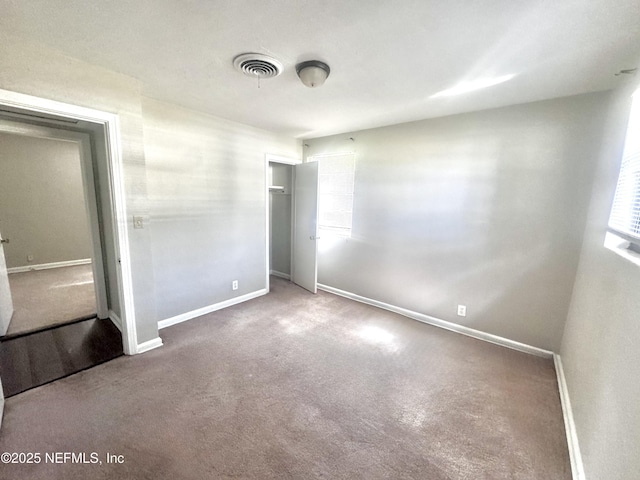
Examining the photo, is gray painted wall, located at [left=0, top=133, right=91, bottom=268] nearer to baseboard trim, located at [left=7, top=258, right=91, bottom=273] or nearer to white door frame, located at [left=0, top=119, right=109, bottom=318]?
baseboard trim, located at [left=7, top=258, right=91, bottom=273]

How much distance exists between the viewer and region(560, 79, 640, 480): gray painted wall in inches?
41.9

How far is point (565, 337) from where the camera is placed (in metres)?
2.32

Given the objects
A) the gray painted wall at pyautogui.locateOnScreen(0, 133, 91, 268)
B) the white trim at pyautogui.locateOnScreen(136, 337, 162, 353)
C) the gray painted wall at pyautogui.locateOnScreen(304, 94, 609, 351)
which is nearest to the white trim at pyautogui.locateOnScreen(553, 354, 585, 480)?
the gray painted wall at pyautogui.locateOnScreen(304, 94, 609, 351)

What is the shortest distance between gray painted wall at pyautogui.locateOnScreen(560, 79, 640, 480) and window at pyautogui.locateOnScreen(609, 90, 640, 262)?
0.31ft

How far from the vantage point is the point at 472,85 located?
2094 millimetres

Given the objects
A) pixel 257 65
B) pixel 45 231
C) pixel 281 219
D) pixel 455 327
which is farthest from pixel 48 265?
pixel 455 327

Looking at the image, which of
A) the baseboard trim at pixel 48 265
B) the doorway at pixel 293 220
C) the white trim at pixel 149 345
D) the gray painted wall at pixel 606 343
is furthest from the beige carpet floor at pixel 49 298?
the gray painted wall at pixel 606 343

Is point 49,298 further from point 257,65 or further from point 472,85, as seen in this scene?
point 472,85

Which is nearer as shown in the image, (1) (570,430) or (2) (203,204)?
(1) (570,430)

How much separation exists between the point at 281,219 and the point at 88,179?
2746 millimetres

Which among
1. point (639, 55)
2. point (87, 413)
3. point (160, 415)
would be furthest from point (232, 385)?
point (639, 55)

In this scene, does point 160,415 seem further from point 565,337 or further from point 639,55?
point 639,55

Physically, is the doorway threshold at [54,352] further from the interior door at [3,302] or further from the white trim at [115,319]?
the interior door at [3,302]

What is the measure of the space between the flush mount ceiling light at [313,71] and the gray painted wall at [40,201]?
5030 mm
